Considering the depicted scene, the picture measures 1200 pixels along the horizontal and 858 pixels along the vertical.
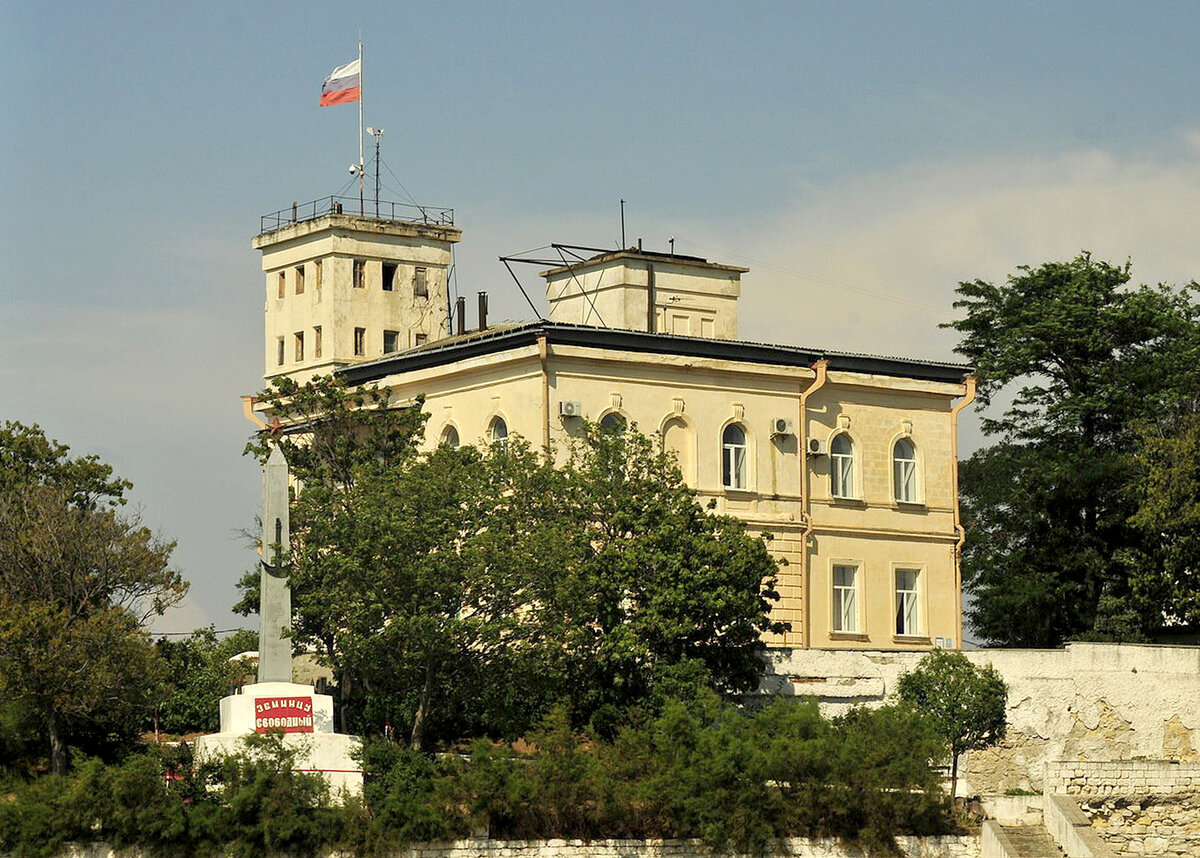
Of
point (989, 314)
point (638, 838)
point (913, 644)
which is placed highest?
point (989, 314)

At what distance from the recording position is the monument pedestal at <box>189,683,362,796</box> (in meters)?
39.5

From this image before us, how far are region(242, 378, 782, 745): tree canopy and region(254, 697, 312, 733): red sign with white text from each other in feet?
10.9

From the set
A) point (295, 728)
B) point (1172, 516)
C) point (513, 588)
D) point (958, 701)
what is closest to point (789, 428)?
point (1172, 516)

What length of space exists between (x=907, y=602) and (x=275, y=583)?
19.3 metres

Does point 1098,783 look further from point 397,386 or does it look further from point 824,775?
point 397,386

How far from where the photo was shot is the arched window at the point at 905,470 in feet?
186

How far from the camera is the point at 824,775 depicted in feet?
137

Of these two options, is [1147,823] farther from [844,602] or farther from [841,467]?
[841,467]

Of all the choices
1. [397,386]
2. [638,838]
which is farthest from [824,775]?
[397,386]

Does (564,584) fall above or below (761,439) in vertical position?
below

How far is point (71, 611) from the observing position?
43281mm

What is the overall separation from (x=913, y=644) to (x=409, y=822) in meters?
Answer: 19.4

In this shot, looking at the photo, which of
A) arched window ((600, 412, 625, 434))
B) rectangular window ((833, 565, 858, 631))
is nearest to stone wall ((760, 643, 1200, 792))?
rectangular window ((833, 565, 858, 631))

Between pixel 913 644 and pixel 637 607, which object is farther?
pixel 913 644
